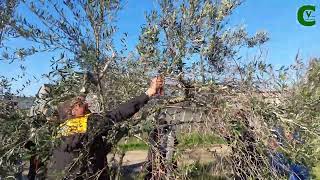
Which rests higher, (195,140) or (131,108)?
(131,108)

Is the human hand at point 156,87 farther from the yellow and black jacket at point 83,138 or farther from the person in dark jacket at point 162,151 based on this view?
the person in dark jacket at point 162,151

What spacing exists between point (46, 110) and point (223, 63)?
1.95 meters

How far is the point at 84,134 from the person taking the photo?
4793 mm

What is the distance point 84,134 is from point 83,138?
0.05m

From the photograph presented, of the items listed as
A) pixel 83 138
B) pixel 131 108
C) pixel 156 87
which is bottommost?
pixel 83 138

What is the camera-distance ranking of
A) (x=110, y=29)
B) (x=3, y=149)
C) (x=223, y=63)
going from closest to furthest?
(x=3, y=149), (x=223, y=63), (x=110, y=29)

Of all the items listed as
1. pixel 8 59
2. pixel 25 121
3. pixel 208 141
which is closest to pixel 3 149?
pixel 25 121

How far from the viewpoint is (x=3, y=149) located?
14.3 feet

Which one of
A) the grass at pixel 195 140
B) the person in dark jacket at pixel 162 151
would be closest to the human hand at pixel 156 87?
Result: the person in dark jacket at pixel 162 151

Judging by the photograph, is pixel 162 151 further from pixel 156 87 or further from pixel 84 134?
pixel 84 134

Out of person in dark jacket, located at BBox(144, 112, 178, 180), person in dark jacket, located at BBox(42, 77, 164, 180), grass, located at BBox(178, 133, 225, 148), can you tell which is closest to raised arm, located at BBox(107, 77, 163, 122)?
person in dark jacket, located at BBox(42, 77, 164, 180)

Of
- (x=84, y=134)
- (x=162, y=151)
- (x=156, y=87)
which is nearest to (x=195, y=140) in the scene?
(x=162, y=151)

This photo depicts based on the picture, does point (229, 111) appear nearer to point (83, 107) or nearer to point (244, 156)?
point (244, 156)

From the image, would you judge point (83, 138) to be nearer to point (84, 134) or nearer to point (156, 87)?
point (84, 134)
